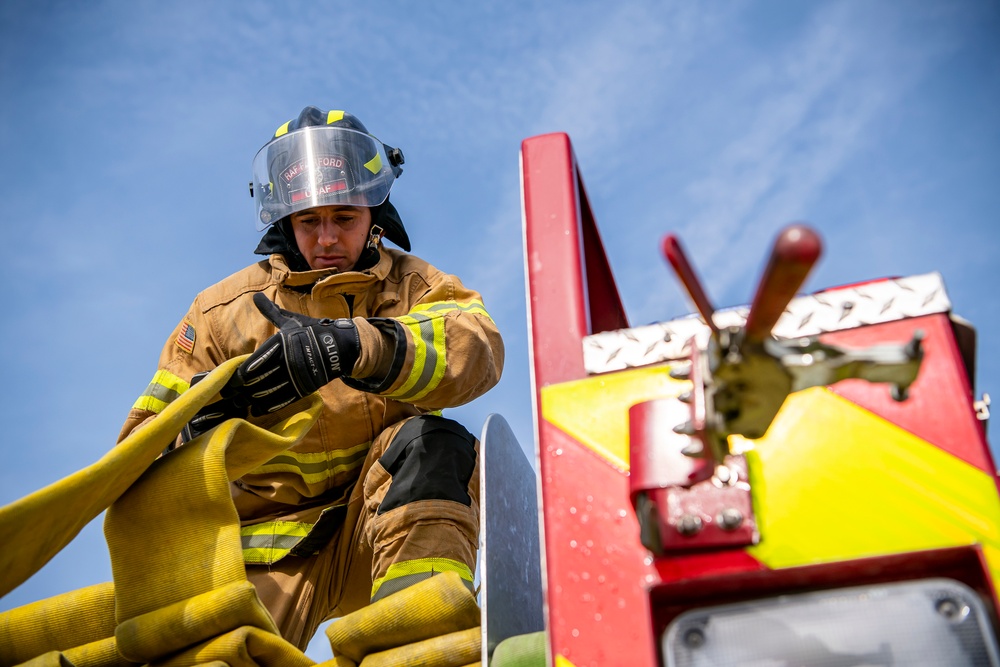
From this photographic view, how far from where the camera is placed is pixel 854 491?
3.56 feet

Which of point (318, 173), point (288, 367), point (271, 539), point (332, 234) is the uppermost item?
point (318, 173)

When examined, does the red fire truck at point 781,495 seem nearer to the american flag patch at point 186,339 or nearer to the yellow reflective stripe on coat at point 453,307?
the yellow reflective stripe on coat at point 453,307

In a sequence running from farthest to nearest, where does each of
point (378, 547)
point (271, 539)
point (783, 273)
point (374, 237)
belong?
point (374, 237)
point (271, 539)
point (378, 547)
point (783, 273)

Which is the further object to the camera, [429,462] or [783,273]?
[429,462]

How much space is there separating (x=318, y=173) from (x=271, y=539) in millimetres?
1252

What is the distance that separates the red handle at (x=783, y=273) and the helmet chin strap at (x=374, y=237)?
2.45 m

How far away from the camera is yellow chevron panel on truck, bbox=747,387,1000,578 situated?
1036 mm

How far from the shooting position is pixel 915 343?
92 centimetres

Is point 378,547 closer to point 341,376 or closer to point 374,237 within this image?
point 341,376

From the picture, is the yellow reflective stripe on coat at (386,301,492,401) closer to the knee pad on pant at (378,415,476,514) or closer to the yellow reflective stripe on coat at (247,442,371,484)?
the knee pad on pant at (378,415,476,514)

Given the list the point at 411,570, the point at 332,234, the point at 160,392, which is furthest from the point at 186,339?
the point at 411,570

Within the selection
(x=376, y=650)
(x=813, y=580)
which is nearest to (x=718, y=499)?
(x=813, y=580)

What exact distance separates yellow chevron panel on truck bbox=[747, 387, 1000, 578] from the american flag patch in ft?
7.47

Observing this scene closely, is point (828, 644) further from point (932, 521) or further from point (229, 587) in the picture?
point (229, 587)
